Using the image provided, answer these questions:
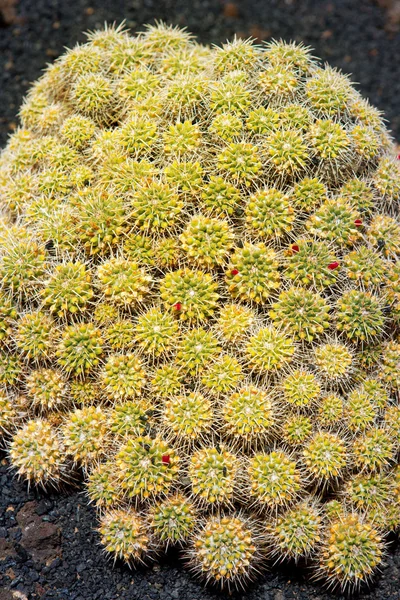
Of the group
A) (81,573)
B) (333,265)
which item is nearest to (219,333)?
(333,265)

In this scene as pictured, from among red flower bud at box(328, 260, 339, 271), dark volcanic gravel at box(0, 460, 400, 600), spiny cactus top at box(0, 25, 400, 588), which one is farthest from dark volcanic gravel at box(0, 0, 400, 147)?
dark volcanic gravel at box(0, 460, 400, 600)

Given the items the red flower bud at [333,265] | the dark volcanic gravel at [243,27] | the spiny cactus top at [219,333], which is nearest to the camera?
the spiny cactus top at [219,333]

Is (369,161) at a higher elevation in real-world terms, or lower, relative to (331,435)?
higher

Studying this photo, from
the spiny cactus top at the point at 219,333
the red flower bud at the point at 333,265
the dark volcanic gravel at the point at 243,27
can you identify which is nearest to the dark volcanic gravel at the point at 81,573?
the spiny cactus top at the point at 219,333

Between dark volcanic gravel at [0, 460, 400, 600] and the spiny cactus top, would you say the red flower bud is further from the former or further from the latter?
dark volcanic gravel at [0, 460, 400, 600]

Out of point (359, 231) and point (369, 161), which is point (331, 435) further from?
point (369, 161)

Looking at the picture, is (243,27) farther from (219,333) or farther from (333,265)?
(219,333)

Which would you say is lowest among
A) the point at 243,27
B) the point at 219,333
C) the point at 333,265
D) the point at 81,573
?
the point at 81,573

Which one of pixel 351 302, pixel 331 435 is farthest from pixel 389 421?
pixel 351 302

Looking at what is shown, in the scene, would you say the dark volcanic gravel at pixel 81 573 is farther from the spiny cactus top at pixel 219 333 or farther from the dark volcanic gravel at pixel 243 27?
the dark volcanic gravel at pixel 243 27
